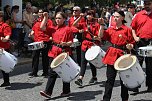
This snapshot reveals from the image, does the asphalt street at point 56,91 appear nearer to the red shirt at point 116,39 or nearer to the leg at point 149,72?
the leg at point 149,72

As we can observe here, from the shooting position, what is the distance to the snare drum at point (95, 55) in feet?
24.3

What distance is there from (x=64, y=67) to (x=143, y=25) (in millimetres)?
1828

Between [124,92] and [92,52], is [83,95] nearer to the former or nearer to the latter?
[92,52]

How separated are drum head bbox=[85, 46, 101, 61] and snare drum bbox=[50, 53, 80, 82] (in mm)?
892

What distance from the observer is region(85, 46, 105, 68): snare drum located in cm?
741

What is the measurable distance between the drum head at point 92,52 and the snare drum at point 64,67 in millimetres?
892

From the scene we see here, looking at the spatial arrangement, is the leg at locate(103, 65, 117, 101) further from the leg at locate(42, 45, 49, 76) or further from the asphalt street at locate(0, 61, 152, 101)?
the leg at locate(42, 45, 49, 76)

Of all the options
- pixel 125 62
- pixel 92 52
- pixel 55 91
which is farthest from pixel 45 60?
pixel 125 62

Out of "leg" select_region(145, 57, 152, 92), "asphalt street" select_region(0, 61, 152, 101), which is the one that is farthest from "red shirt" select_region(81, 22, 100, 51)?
"leg" select_region(145, 57, 152, 92)

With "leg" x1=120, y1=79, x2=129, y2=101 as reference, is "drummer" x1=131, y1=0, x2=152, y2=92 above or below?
above

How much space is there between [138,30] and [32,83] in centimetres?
277

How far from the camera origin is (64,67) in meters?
6.38

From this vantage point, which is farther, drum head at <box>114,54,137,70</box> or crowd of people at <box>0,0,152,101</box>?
crowd of people at <box>0,0,152,101</box>

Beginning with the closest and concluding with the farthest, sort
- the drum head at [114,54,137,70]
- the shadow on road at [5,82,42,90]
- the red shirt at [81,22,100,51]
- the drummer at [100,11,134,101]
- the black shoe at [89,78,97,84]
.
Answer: the drum head at [114,54,137,70] → the drummer at [100,11,134,101] → the shadow on road at [5,82,42,90] → the red shirt at [81,22,100,51] → the black shoe at [89,78,97,84]
